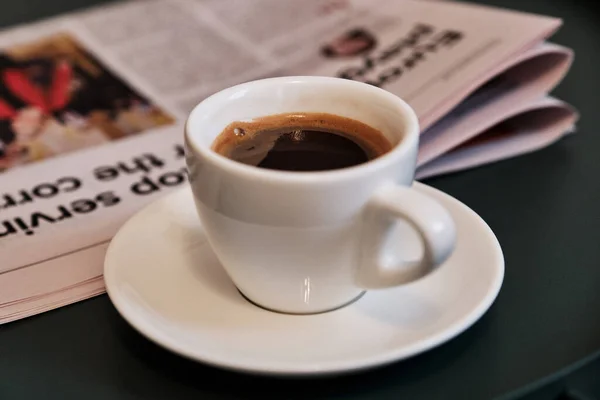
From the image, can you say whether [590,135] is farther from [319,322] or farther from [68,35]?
[68,35]

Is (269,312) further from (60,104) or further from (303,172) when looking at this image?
(60,104)

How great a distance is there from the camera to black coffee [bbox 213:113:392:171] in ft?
1.31

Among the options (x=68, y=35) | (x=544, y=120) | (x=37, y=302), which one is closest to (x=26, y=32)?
(x=68, y=35)

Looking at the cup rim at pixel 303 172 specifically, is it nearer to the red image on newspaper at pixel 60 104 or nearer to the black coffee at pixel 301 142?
the black coffee at pixel 301 142

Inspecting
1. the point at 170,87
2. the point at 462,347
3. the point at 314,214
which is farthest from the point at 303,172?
the point at 170,87

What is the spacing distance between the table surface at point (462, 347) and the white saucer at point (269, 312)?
20 millimetres

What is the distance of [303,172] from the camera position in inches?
14.3

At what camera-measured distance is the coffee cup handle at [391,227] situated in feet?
1.11

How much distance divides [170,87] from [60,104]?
109mm

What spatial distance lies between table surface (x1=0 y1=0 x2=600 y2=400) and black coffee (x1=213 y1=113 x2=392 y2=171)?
4.7 inches

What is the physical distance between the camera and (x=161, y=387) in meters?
0.37

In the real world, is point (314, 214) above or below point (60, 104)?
above

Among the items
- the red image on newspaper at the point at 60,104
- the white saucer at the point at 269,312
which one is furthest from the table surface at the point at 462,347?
the red image on newspaper at the point at 60,104

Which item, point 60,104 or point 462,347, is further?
point 60,104
